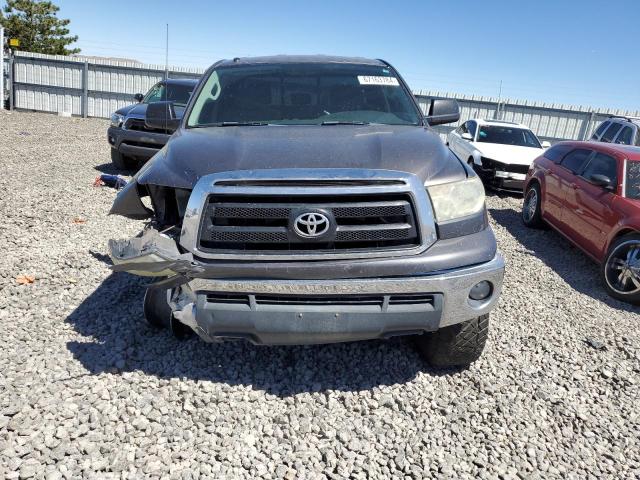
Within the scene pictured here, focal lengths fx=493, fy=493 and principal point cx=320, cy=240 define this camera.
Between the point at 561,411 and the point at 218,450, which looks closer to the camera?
the point at 218,450

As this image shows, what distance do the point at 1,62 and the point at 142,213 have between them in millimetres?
21802

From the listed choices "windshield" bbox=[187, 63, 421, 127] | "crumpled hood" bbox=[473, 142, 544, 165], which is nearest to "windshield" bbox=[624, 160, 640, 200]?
"windshield" bbox=[187, 63, 421, 127]

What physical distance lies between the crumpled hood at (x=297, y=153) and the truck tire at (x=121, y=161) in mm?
7047

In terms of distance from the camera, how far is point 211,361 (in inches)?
128

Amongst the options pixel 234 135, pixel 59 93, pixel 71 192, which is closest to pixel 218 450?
pixel 234 135

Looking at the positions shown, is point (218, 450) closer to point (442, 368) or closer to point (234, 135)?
point (442, 368)

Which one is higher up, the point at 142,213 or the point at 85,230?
the point at 142,213

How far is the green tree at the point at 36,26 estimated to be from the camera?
35438 mm

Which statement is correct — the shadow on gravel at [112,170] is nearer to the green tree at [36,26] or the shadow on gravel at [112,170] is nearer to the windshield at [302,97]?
the windshield at [302,97]

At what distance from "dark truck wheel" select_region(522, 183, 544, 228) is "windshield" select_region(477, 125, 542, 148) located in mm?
3802

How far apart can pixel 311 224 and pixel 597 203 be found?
15.7 feet

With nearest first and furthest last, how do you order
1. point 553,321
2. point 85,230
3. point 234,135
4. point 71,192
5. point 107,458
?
point 107,458, point 234,135, point 553,321, point 85,230, point 71,192

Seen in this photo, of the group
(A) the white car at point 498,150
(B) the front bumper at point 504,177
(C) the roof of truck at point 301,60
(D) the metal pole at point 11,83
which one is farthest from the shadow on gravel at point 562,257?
(D) the metal pole at point 11,83

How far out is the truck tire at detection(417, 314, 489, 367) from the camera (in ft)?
9.82
